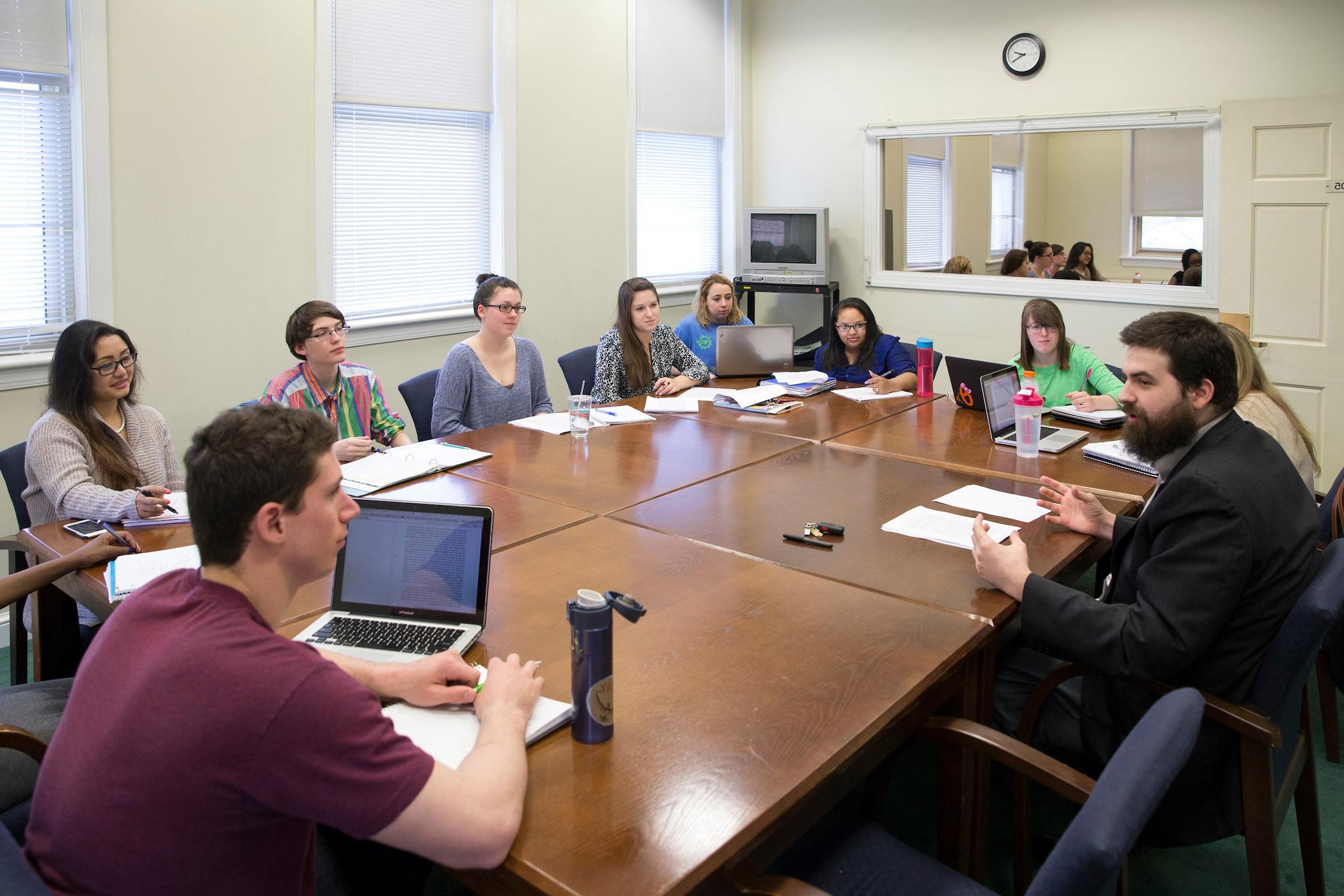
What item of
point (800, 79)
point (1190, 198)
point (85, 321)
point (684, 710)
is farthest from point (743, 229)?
point (684, 710)

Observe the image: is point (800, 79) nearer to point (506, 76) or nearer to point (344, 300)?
point (506, 76)

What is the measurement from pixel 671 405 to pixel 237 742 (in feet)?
10.1

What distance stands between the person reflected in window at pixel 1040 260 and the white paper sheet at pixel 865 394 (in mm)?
2305

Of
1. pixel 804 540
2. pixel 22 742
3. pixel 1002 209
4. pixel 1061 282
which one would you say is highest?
pixel 1002 209

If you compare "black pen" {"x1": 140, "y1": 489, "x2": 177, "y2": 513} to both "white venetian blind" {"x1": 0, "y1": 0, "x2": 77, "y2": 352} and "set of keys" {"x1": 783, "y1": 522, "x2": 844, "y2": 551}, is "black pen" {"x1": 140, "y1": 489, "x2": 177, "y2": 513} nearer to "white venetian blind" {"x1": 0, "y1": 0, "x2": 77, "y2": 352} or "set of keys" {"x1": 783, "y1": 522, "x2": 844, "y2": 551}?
"set of keys" {"x1": 783, "y1": 522, "x2": 844, "y2": 551}

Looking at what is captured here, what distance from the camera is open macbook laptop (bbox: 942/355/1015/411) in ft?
12.7

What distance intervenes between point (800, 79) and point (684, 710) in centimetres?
620

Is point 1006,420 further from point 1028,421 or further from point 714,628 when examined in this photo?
point 714,628

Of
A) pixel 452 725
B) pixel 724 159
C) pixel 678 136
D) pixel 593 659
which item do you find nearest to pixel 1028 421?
pixel 593 659

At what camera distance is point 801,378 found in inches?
179

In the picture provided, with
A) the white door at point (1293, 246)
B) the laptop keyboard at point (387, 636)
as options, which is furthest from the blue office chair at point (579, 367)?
the white door at point (1293, 246)

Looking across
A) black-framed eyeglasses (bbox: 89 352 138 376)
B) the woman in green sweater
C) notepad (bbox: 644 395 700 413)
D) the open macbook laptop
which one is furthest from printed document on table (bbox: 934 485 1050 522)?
black-framed eyeglasses (bbox: 89 352 138 376)

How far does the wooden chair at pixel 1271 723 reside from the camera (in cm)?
174

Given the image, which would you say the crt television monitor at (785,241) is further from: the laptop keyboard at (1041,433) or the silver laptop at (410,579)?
the silver laptop at (410,579)
